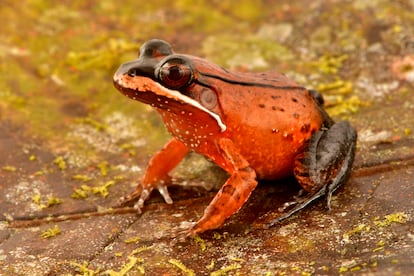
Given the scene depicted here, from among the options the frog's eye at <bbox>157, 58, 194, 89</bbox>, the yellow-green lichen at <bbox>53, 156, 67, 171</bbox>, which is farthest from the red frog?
the yellow-green lichen at <bbox>53, 156, 67, 171</bbox>

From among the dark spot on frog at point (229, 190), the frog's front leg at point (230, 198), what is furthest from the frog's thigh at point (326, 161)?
the dark spot on frog at point (229, 190)

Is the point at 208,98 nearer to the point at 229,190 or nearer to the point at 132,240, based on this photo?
the point at 229,190

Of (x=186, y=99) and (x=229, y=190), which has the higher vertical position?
(x=186, y=99)

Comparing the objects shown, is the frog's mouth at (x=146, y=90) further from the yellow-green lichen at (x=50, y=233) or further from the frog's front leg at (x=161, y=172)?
the yellow-green lichen at (x=50, y=233)

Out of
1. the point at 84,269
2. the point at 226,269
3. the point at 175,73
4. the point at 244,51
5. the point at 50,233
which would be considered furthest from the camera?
the point at 244,51

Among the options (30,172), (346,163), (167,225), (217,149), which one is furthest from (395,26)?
(30,172)

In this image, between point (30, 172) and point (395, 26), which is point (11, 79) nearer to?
point (30, 172)

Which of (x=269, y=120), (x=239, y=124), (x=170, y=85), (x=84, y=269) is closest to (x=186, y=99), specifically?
(x=170, y=85)
